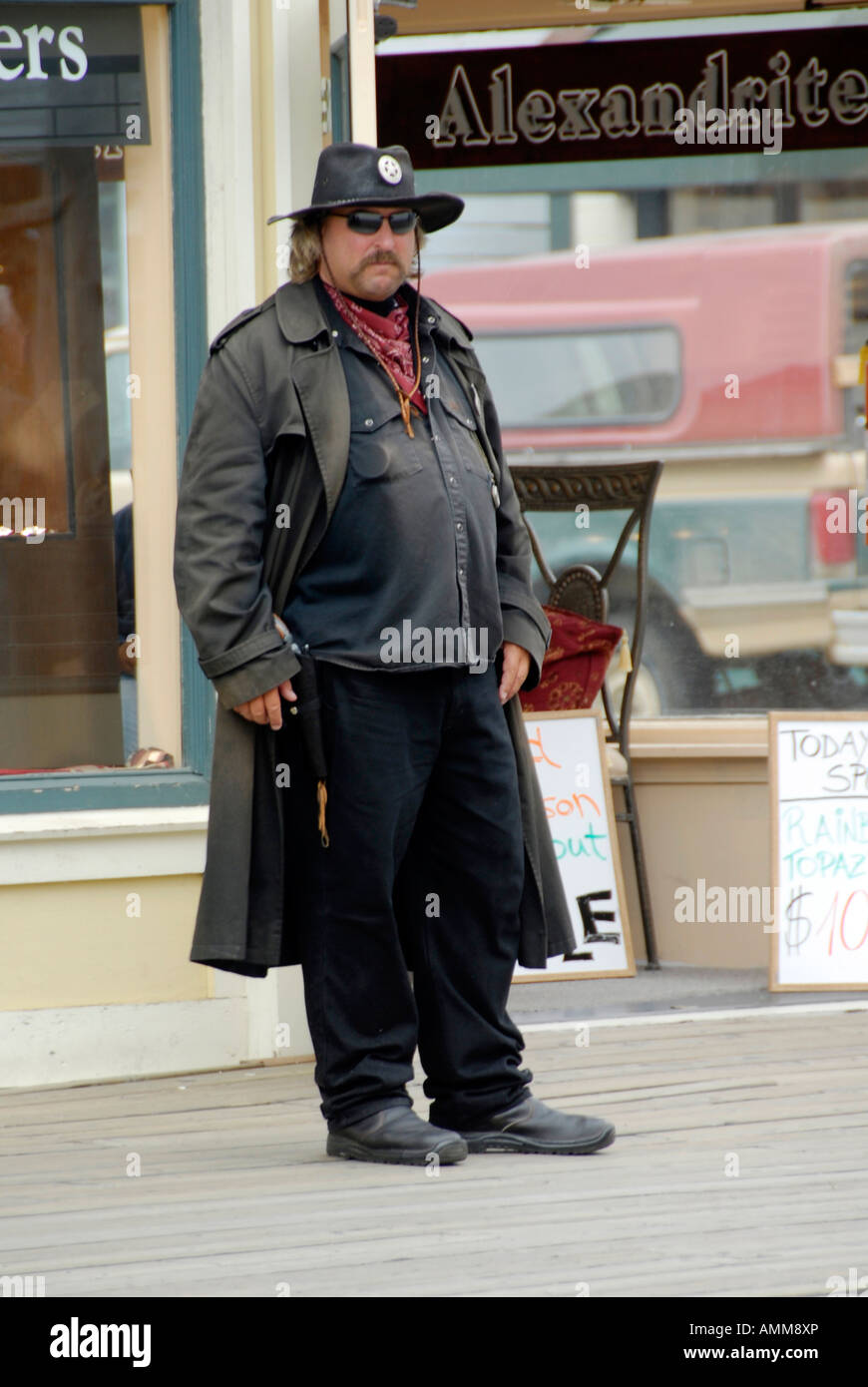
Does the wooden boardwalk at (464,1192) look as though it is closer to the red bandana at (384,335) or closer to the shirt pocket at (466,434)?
the shirt pocket at (466,434)

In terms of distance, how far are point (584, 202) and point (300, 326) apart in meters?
3.21

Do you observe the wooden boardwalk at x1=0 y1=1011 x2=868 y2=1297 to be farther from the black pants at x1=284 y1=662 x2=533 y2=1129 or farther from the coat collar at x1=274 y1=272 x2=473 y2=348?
the coat collar at x1=274 y1=272 x2=473 y2=348

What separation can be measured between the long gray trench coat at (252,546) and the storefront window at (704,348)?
2.85 metres

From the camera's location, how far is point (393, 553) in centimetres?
338

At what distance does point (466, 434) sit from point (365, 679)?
0.51 metres

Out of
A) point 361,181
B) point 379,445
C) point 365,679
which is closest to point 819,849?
point 365,679

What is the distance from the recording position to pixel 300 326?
3443mm

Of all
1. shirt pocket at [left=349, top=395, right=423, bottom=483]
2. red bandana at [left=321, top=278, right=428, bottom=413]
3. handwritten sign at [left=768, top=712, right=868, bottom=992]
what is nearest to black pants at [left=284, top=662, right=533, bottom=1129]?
shirt pocket at [left=349, top=395, right=423, bottom=483]

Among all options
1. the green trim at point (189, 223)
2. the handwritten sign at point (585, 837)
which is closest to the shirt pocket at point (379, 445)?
the green trim at point (189, 223)

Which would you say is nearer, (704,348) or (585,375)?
(704,348)

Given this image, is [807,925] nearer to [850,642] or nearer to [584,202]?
[850,642]

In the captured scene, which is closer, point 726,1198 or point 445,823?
point 726,1198

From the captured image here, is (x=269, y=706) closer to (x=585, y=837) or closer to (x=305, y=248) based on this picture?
(x=305, y=248)

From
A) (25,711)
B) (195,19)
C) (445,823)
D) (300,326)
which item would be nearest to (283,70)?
(195,19)
